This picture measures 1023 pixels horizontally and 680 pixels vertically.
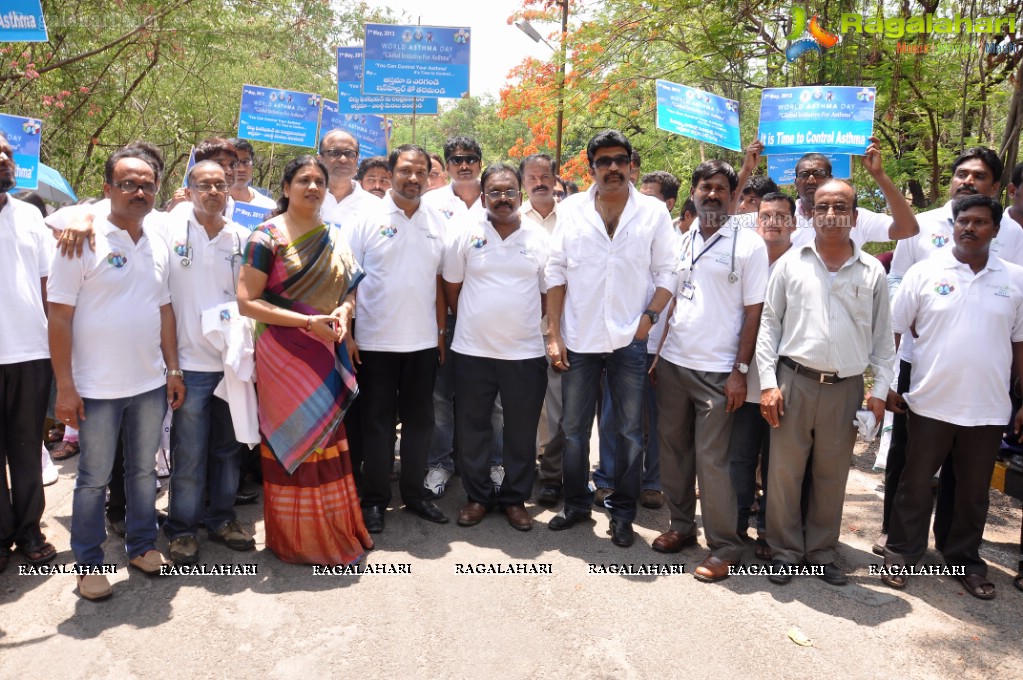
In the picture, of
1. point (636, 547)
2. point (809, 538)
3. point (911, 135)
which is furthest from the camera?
point (911, 135)

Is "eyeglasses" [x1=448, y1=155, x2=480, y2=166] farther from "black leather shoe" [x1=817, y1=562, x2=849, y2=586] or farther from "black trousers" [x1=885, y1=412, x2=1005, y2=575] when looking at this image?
"black leather shoe" [x1=817, y1=562, x2=849, y2=586]

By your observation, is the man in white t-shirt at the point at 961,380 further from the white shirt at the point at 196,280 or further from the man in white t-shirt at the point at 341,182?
the white shirt at the point at 196,280

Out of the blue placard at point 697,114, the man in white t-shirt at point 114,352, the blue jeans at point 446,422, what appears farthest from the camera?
the blue placard at point 697,114

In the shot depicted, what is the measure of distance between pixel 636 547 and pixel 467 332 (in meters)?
1.67

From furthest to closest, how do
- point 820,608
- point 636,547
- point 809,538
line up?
1. point 636,547
2. point 809,538
3. point 820,608

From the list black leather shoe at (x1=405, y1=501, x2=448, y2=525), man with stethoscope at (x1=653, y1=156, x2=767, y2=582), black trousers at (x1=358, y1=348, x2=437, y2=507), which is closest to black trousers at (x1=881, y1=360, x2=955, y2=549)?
man with stethoscope at (x1=653, y1=156, x2=767, y2=582)

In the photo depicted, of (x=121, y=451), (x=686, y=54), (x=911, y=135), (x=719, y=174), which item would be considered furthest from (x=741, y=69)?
(x=121, y=451)

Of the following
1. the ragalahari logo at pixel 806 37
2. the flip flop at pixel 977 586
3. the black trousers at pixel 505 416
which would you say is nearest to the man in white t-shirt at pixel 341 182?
the black trousers at pixel 505 416

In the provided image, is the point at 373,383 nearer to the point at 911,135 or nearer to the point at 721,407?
the point at 721,407

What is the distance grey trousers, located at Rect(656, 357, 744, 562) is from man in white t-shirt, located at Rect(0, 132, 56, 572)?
11.4 ft

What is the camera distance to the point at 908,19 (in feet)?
27.8

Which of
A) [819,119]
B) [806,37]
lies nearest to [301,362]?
[819,119]

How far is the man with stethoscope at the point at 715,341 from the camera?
427 cm

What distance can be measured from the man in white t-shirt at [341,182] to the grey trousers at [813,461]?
3.29 meters
